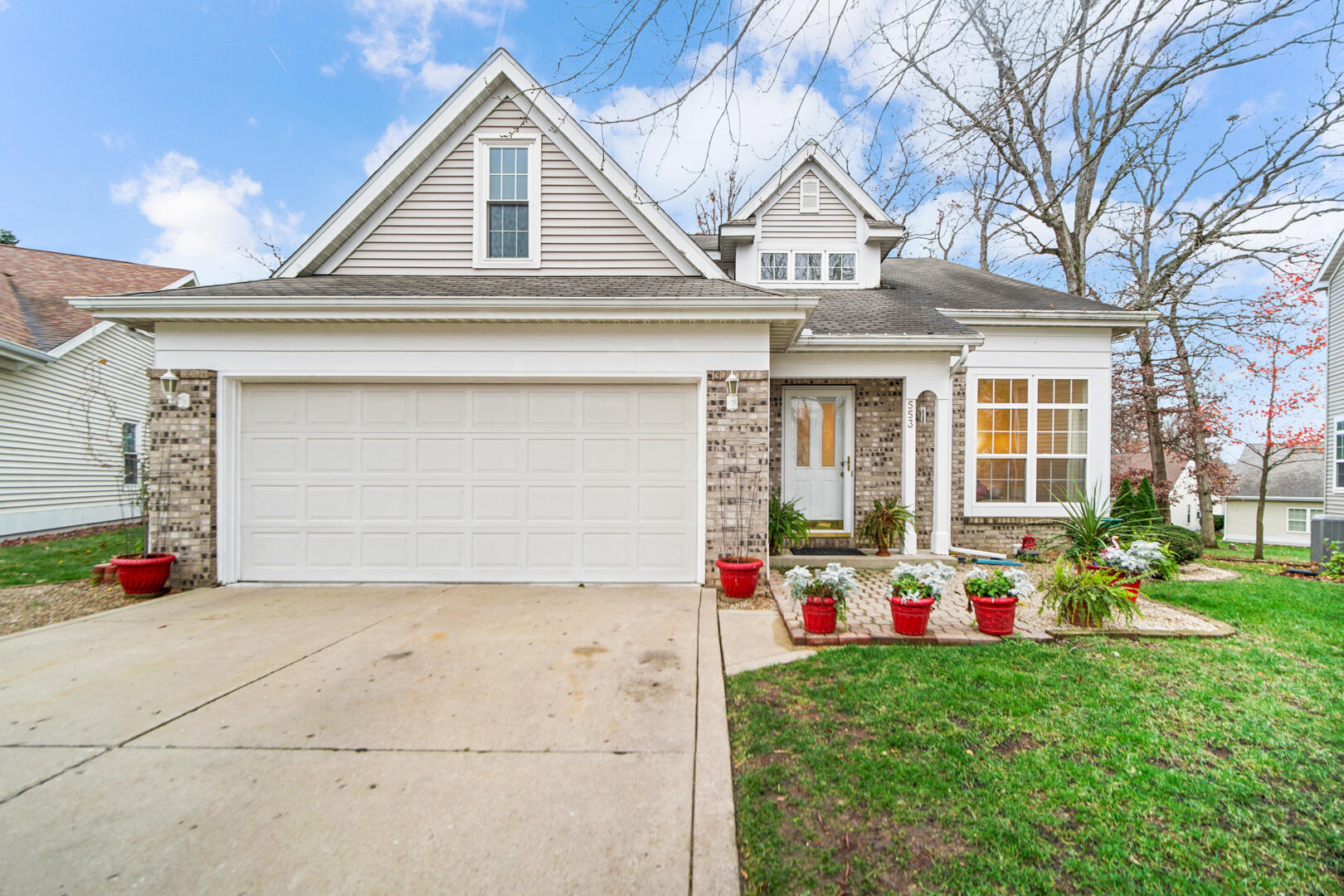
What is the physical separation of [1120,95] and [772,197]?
17.1 feet

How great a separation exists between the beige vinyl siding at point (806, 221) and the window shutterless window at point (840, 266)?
1.24 ft

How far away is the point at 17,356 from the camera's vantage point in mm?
9922

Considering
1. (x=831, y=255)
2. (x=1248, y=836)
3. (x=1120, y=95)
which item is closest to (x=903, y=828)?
(x=1248, y=836)

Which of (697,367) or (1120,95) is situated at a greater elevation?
(1120,95)

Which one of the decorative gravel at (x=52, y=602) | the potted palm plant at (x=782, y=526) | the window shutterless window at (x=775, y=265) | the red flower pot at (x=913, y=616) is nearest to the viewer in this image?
the red flower pot at (x=913, y=616)

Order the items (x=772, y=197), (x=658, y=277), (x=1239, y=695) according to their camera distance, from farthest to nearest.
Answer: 1. (x=772, y=197)
2. (x=658, y=277)
3. (x=1239, y=695)

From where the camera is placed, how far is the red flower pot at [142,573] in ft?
19.4

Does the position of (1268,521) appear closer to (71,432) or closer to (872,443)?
(872,443)

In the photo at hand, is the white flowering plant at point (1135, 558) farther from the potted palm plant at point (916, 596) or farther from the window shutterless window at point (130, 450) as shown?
the window shutterless window at point (130, 450)

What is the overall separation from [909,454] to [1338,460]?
35.3ft

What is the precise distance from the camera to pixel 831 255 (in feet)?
35.3

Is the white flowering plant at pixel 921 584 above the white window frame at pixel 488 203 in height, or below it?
below

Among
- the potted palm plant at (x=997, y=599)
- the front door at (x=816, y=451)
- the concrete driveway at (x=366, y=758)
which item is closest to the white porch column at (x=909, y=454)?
the front door at (x=816, y=451)

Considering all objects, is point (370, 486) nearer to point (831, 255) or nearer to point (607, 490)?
point (607, 490)
